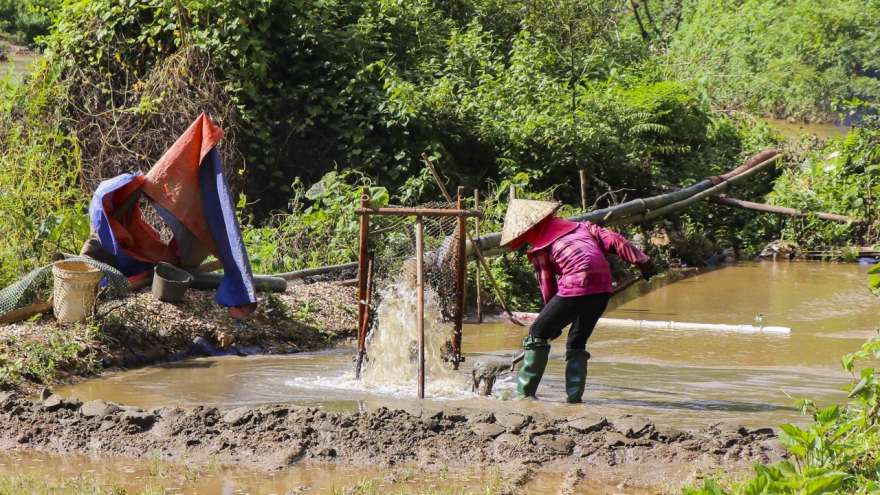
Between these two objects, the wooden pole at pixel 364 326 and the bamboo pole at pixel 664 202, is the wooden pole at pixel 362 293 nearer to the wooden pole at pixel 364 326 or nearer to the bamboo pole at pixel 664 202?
the wooden pole at pixel 364 326

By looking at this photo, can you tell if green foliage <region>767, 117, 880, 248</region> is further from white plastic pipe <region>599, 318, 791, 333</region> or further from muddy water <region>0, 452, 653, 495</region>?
muddy water <region>0, 452, 653, 495</region>

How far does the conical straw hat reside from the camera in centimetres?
696

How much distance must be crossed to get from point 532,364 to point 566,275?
0.70 metres

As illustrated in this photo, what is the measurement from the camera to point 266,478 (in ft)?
17.7

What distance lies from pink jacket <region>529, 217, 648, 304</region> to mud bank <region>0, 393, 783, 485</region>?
117cm

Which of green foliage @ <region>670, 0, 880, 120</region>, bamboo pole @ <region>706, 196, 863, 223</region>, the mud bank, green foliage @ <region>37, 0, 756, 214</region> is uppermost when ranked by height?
green foliage @ <region>670, 0, 880, 120</region>

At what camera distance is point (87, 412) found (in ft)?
20.7

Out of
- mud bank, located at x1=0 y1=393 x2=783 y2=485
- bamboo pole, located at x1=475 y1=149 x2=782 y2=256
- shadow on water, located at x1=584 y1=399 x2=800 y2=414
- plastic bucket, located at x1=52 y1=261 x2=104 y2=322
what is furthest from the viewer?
bamboo pole, located at x1=475 y1=149 x2=782 y2=256

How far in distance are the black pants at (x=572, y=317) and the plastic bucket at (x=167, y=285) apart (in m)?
3.66

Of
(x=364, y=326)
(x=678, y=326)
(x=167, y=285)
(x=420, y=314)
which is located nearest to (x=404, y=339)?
(x=364, y=326)

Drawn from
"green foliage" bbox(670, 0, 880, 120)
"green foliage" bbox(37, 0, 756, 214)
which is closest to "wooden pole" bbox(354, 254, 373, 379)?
"green foliage" bbox(37, 0, 756, 214)

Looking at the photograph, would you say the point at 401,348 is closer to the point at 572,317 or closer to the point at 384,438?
the point at 572,317

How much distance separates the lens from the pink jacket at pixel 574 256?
6883 mm

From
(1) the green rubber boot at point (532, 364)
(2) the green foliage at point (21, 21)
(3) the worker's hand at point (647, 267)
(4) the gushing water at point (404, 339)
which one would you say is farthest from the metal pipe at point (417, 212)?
(2) the green foliage at point (21, 21)
